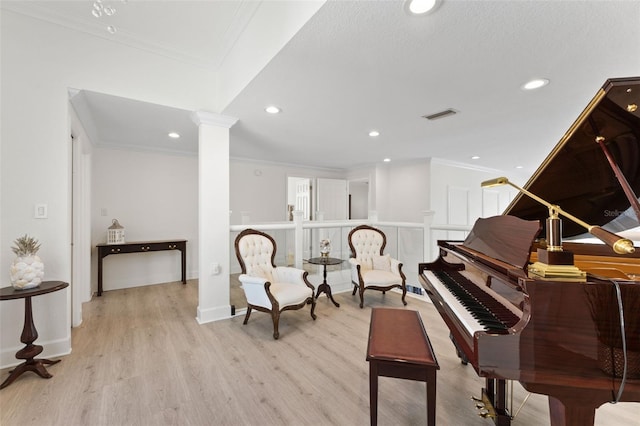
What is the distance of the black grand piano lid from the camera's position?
1.12m

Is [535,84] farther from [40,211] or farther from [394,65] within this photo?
[40,211]

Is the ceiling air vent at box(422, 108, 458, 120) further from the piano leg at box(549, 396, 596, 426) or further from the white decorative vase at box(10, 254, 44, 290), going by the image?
the white decorative vase at box(10, 254, 44, 290)

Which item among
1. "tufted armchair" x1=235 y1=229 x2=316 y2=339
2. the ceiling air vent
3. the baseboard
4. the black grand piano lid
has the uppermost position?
the ceiling air vent

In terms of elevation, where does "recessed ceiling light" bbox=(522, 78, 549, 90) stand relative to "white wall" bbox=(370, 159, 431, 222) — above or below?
above

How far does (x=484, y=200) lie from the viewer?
7.07 meters

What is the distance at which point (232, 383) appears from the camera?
1.96m

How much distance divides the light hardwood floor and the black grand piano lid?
4.13 ft

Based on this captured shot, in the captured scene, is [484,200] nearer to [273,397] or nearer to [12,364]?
[273,397]

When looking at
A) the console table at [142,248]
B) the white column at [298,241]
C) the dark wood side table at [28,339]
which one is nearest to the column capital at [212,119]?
the white column at [298,241]

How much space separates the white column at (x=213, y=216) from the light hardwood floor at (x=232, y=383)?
0.28 m

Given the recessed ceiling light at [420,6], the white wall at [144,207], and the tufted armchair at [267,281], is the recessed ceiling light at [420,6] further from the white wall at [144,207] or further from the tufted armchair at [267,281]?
the white wall at [144,207]

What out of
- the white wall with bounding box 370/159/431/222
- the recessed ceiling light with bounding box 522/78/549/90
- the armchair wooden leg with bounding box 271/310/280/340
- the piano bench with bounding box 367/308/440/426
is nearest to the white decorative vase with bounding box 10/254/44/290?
the armchair wooden leg with bounding box 271/310/280/340

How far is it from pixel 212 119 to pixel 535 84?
126 inches

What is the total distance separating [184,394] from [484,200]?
7.61 metres
